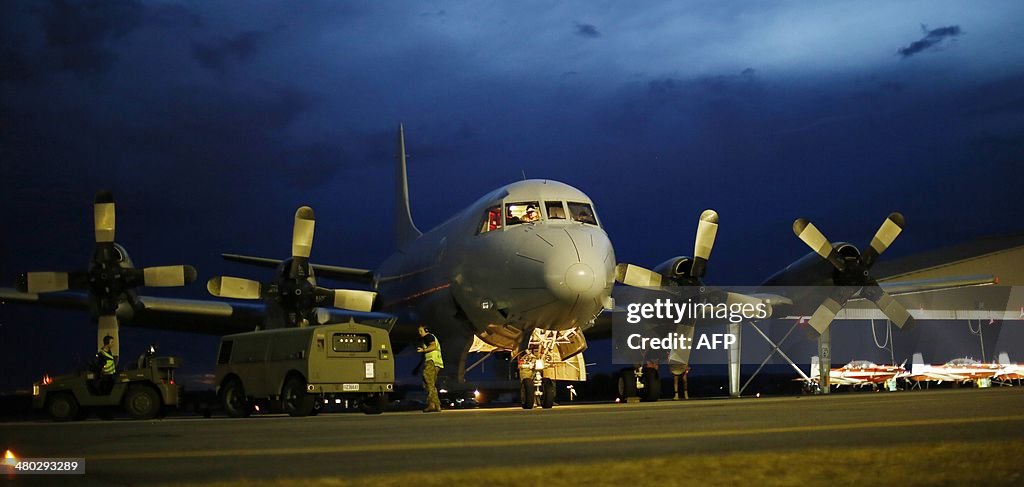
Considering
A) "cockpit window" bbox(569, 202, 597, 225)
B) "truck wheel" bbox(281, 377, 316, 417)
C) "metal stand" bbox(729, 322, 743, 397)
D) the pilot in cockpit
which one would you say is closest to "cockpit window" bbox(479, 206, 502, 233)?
the pilot in cockpit

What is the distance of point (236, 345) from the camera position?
22469 mm

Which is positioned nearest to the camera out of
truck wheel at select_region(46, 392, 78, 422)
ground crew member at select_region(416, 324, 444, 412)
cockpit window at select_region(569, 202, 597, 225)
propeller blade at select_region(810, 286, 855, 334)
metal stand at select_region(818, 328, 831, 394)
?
truck wheel at select_region(46, 392, 78, 422)

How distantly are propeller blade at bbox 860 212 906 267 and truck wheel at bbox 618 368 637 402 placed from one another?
682cm

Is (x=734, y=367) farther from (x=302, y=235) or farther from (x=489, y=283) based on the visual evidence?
(x=302, y=235)

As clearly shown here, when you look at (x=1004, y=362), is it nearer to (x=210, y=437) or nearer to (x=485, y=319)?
(x=485, y=319)

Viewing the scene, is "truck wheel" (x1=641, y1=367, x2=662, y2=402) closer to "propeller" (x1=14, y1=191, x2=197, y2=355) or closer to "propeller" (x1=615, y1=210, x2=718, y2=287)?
"propeller" (x1=615, y1=210, x2=718, y2=287)

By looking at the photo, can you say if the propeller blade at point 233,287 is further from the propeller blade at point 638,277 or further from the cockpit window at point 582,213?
the propeller blade at point 638,277

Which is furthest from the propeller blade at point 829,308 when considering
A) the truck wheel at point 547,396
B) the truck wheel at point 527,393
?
the truck wheel at point 527,393

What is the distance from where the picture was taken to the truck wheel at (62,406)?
21.6 meters

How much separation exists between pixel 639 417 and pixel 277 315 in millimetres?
13386

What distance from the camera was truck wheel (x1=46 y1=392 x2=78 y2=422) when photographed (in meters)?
21.6

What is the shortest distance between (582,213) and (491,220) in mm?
2052

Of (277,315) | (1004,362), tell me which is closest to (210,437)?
(277,315)

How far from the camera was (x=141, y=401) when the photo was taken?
2145 cm
